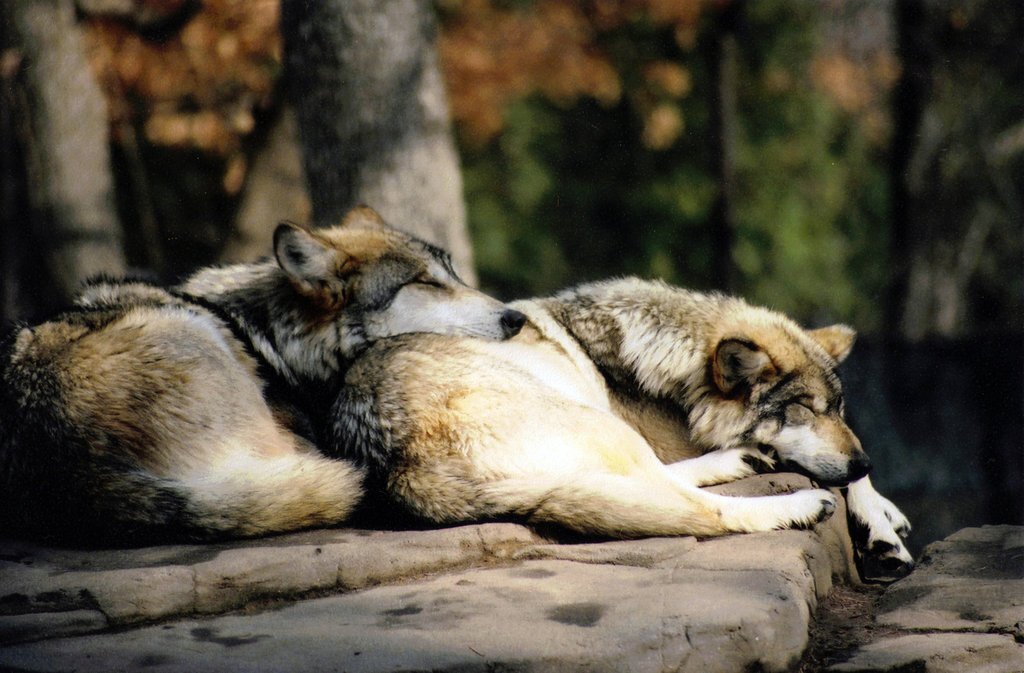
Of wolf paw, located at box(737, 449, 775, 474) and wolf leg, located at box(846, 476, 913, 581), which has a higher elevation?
wolf paw, located at box(737, 449, 775, 474)

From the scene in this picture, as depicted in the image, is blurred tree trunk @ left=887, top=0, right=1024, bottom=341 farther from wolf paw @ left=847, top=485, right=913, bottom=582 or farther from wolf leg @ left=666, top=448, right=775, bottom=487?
wolf leg @ left=666, top=448, right=775, bottom=487

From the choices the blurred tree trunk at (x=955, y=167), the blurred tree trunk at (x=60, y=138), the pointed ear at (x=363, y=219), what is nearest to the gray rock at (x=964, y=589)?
the pointed ear at (x=363, y=219)

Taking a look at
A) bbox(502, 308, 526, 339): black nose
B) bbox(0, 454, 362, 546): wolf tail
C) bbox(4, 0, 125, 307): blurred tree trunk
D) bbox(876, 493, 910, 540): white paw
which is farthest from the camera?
bbox(4, 0, 125, 307): blurred tree trunk

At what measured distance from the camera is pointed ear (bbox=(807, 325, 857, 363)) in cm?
538

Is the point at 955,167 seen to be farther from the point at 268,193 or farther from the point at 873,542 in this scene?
the point at 873,542

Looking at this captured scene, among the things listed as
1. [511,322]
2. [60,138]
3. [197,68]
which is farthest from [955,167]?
[511,322]

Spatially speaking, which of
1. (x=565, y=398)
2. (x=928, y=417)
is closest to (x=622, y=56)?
(x=928, y=417)

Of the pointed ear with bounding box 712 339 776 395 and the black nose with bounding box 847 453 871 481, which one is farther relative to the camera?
the pointed ear with bounding box 712 339 776 395

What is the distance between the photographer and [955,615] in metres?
3.70

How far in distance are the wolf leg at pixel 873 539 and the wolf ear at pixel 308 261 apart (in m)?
2.62

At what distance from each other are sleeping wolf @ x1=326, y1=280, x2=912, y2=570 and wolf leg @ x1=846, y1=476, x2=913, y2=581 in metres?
0.01

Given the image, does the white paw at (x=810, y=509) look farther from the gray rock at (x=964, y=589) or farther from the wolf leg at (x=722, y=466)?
the wolf leg at (x=722, y=466)

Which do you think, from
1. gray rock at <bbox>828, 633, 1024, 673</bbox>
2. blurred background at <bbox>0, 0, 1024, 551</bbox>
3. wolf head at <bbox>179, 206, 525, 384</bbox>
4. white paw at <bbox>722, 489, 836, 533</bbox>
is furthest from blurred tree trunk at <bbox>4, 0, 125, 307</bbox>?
gray rock at <bbox>828, 633, 1024, 673</bbox>

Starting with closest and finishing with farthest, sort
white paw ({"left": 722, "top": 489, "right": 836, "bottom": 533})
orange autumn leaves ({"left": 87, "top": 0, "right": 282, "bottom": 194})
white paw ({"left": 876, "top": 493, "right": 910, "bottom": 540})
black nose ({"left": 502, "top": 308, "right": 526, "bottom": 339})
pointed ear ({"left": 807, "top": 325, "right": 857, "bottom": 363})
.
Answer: white paw ({"left": 722, "top": 489, "right": 836, "bottom": 533}) → black nose ({"left": 502, "top": 308, "right": 526, "bottom": 339}) → white paw ({"left": 876, "top": 493, "right": 910, "bottom": 540}) → pointed ear ({"left": 807, "top": 325, "right": 857, "bottom": 363}) → orange autumn leaves ({"left": 87, "top": 0, "right": 282, "bottom": 194})
